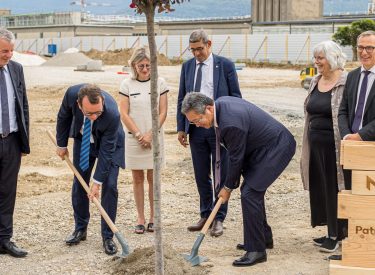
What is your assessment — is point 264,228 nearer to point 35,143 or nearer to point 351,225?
point 351,225

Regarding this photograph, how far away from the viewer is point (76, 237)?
6711 mm

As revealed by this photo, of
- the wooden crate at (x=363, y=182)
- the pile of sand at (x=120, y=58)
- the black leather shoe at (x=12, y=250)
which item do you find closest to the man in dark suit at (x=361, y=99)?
the wooden crate at (x=363, y=182)

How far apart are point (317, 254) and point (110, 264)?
6.14ft

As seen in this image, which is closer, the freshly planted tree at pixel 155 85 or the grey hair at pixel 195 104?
the freshly planted tree at pixel 155 85

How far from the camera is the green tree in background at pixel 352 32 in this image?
136ft

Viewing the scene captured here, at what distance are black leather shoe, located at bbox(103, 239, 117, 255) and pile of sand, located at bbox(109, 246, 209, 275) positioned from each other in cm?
30

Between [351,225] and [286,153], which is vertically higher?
[286,153]

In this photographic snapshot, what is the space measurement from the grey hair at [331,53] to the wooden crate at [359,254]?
1.57 m

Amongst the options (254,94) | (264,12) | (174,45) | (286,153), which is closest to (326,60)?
(286,153)

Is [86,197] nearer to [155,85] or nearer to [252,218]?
[252,218]

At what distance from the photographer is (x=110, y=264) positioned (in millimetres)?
6086

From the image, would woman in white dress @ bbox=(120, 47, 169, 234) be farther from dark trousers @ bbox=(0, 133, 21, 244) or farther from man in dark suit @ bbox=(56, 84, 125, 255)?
dark trousers @ bbox=(0, 133, 21, 244)

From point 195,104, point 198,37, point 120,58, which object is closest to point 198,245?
point 195,104

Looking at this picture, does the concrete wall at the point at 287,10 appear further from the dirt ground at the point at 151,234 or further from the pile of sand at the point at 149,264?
the pile of sand at the point at 149,264
